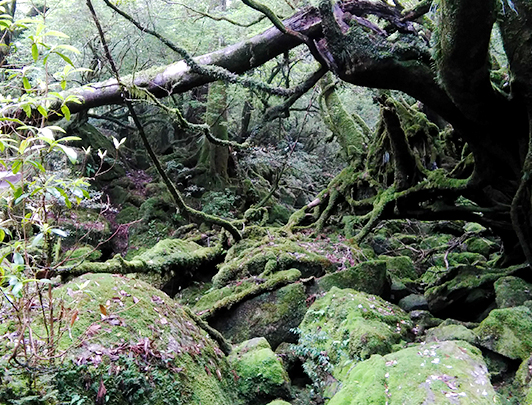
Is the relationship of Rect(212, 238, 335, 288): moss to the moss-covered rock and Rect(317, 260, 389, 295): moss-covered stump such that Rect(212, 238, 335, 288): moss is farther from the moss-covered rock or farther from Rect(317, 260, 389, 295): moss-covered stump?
the moss-covered rock

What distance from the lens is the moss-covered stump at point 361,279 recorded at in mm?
5910

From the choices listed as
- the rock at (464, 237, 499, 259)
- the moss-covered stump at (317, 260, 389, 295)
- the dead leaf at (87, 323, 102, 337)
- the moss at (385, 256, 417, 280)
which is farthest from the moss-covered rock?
the dead leaf at (87, 323, 102, 337)

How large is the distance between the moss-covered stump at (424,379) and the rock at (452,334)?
2.75 feet

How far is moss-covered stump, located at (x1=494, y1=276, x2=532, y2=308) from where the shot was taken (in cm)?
501

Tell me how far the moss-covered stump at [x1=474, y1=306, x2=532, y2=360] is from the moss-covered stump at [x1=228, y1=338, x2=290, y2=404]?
2092mm

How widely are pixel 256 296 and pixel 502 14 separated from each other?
14.2 feet

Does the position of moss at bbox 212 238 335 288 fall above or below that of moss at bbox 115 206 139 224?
below

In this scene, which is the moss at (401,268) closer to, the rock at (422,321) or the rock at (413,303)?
the rock at (413,303)

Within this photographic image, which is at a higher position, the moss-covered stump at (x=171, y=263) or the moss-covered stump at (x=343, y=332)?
the moss-covered stump at (x=171, y=263)

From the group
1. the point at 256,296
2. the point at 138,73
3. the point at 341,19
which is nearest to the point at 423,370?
the point at 256,296

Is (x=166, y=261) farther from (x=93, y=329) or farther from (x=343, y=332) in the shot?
(x=93, y=329)

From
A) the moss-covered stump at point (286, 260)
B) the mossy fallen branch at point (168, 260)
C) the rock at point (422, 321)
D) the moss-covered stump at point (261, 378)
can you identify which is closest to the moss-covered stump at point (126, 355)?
the moss-covered stump at point (261, 378)

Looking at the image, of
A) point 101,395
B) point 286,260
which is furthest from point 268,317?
point 101,395

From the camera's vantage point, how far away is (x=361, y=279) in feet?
19.7
